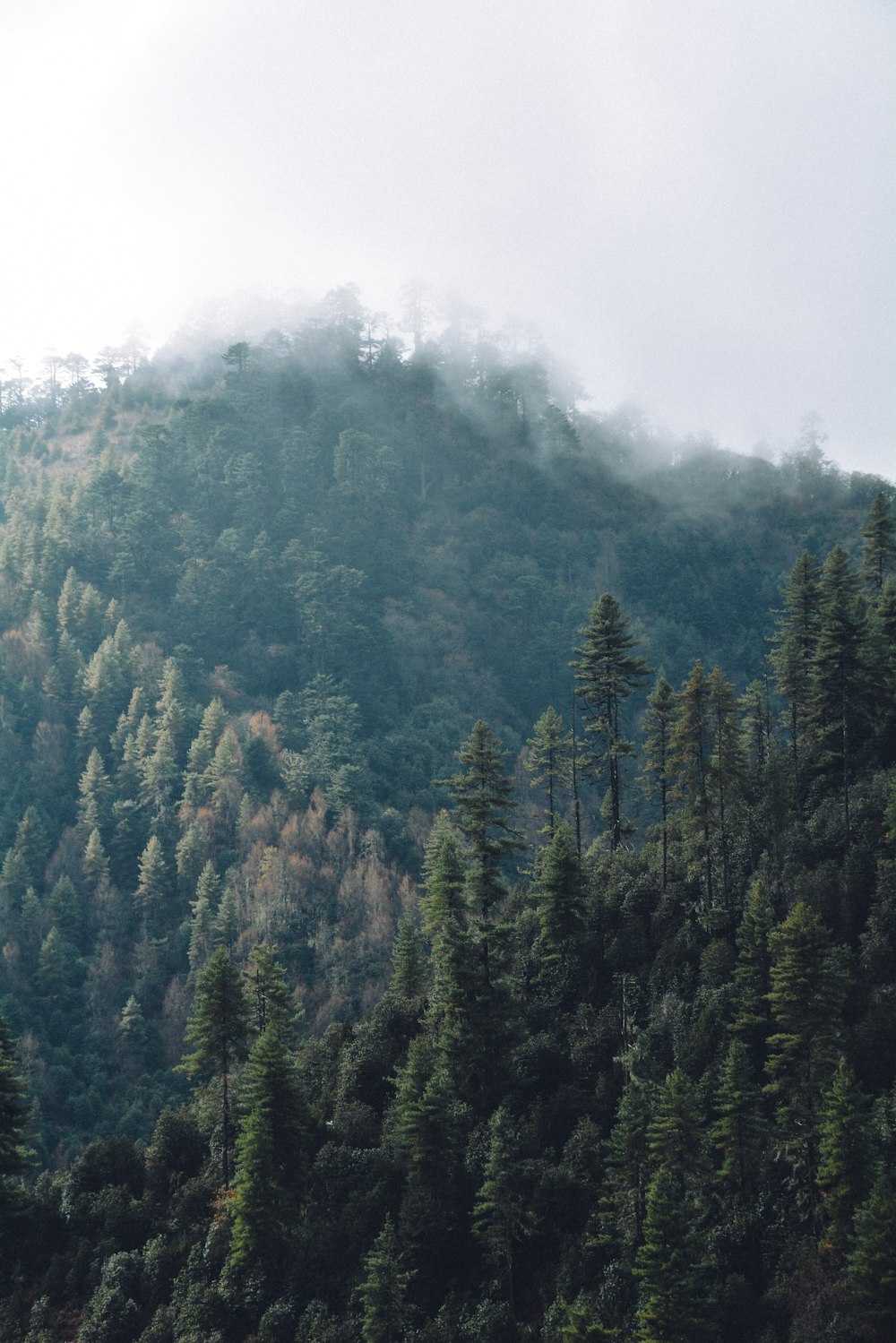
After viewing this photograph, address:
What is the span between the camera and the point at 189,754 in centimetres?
11619

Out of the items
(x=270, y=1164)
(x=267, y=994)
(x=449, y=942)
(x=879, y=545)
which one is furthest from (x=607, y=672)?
(x=270, y=1164)

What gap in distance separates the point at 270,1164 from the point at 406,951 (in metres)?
16.0

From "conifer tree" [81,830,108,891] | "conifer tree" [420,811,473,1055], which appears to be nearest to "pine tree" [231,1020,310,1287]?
"conifer tree" [420,811,473,1055]

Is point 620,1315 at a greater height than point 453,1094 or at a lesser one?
lesser

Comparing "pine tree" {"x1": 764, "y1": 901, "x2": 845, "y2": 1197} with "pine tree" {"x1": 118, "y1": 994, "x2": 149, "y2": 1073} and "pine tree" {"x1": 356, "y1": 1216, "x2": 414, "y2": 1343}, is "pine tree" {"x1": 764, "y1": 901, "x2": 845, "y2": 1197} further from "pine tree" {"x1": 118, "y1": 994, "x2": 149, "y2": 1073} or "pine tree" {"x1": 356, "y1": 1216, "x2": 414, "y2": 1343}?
"pine tree" {"x1": 118, "y1": 994, "x2": 149, "y2": 1073}

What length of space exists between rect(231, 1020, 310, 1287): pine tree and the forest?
18 cm

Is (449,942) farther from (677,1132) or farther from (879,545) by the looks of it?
(879,545)

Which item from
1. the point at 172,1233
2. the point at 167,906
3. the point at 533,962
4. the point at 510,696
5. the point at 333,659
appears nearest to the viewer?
the point at 172,1233

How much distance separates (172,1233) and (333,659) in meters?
97.1

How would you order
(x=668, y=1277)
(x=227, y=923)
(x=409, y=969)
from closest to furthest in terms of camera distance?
1. (x=668, y=1277)
2. (x=409, y=969)
3. (x=227, y=923)

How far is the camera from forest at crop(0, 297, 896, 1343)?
41.5 m

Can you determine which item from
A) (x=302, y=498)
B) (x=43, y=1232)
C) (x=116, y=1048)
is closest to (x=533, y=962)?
(x=43, y=1232)

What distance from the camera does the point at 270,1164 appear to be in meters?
45.8

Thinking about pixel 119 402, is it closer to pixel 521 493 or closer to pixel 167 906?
pixel 521 493
